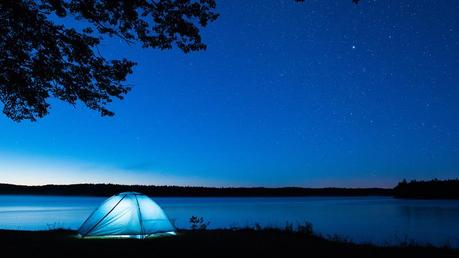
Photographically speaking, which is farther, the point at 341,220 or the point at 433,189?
the point at 433,189

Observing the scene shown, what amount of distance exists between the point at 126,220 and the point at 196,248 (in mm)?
4114

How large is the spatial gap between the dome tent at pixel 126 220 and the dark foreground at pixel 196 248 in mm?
963

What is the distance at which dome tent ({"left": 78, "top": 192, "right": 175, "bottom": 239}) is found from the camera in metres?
14.3

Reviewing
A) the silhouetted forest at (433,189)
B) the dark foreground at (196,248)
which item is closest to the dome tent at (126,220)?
the dark foreground at (196,248)

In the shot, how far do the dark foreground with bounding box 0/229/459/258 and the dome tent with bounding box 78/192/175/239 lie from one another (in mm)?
963

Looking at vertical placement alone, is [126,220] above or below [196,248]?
above

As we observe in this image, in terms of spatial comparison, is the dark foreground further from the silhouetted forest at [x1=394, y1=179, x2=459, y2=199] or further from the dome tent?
the silhouetted forest at [x1=394, y1=179, x2=459, y2=199]

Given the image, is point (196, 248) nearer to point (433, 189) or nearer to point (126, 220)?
point (126, 220)

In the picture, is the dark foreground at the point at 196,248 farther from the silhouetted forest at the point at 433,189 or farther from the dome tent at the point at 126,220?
the silhouetted forest at the point at 433,189

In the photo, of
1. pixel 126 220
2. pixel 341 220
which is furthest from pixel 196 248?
pixel 341 220

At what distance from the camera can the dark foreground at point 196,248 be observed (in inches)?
414

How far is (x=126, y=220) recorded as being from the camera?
14.5 m

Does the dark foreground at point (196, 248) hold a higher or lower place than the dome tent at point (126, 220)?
lower

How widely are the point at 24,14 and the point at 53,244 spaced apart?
240 inches
